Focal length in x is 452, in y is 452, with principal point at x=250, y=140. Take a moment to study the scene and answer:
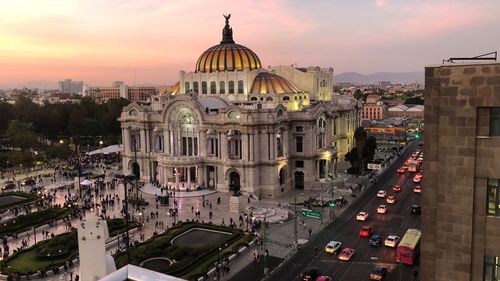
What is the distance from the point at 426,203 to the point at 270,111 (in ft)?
174

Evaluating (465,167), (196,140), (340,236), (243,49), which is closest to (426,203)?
(465,167)

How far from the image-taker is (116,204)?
66.2 metres

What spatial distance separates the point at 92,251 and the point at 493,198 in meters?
20.2

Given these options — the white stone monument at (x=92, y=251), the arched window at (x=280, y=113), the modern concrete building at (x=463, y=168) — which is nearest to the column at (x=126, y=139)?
the arched window at (x=280, y=113)

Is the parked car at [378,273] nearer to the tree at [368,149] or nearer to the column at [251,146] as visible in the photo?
the column at [251,146]

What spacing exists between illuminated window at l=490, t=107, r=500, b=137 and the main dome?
235 feet

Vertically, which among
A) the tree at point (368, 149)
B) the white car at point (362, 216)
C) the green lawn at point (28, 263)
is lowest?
the green lawn at point (28, 263)

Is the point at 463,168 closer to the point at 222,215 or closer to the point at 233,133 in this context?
the point at 222,215

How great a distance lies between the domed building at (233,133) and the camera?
2778 inches

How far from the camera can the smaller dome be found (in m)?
82.6

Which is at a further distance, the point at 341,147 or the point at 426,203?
the point at 341,147

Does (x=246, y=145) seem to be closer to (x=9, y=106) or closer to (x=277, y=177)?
(x=277, y=177)

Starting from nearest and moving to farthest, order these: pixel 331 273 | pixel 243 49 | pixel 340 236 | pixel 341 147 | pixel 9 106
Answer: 1. pixel 331 273
2. pixel 340 236
3. pixel 243 49
4. pixel 341 147
5. pixel 9 106

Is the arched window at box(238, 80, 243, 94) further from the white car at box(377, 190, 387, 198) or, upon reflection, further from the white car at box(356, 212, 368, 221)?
the white car at box(356, 212, 368, 221)
